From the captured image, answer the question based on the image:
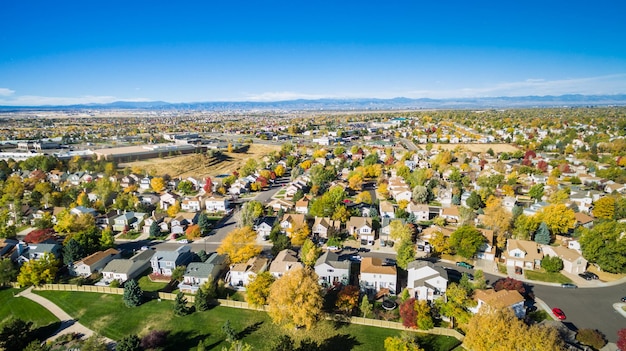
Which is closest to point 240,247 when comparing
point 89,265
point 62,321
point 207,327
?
point 207,327

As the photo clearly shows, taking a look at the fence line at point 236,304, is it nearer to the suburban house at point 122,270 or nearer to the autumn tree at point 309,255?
the suburban house at point 122,270

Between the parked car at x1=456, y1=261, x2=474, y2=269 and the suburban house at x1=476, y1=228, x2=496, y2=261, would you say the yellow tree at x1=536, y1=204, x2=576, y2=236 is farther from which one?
the parked car at x1=456, y1=261, x2=474, y2=269

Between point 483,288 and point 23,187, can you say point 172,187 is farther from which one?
point 483,288

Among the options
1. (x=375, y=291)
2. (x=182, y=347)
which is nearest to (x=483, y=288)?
(x=375, y=291)

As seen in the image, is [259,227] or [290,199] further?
[290,199]

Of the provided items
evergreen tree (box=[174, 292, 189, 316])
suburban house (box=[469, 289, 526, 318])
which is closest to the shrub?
suburban house (box=[469, 289, 526, 318])

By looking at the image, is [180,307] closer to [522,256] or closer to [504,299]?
[504,299]
